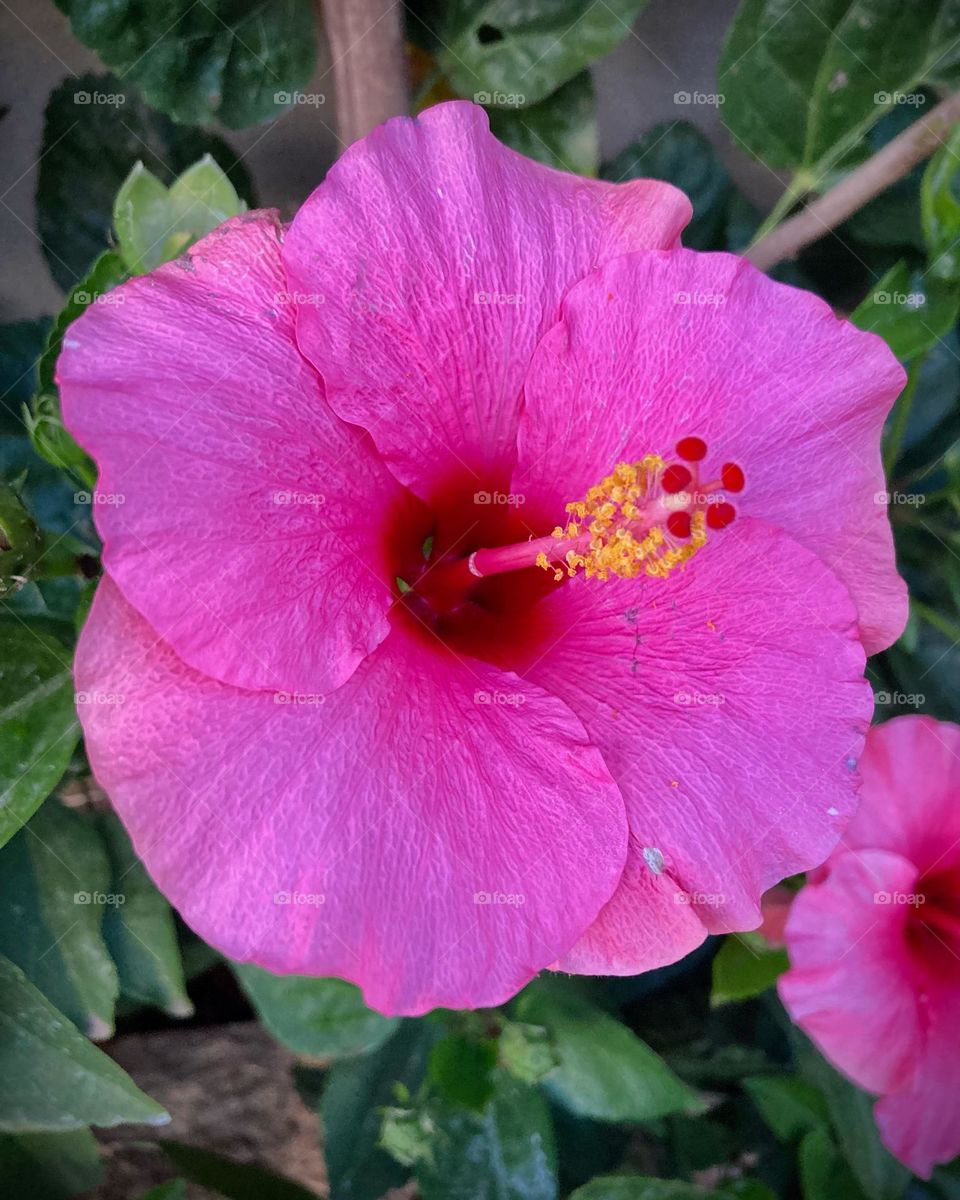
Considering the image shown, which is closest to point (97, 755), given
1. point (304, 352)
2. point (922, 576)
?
point (304, 352)

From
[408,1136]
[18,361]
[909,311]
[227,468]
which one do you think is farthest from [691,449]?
[18,361]

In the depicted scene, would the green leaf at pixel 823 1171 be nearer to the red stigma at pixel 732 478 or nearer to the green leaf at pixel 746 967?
the green leaf at pixel 746 967

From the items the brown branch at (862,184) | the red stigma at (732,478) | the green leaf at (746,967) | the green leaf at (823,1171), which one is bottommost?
the green leaf at (823,1171)

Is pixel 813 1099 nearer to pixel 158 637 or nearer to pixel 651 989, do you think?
pixel 651 989

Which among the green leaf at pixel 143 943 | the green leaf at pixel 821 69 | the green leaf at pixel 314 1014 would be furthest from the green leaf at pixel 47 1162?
the green leaf at pixel 821 69

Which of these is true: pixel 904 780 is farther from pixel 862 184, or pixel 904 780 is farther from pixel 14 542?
pixel 14 542

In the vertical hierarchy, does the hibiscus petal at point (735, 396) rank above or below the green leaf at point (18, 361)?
below

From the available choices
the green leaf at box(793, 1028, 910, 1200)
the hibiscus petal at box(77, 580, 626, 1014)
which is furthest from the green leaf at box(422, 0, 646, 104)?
the green leaf at box(793, 1028, 910, 1200)
